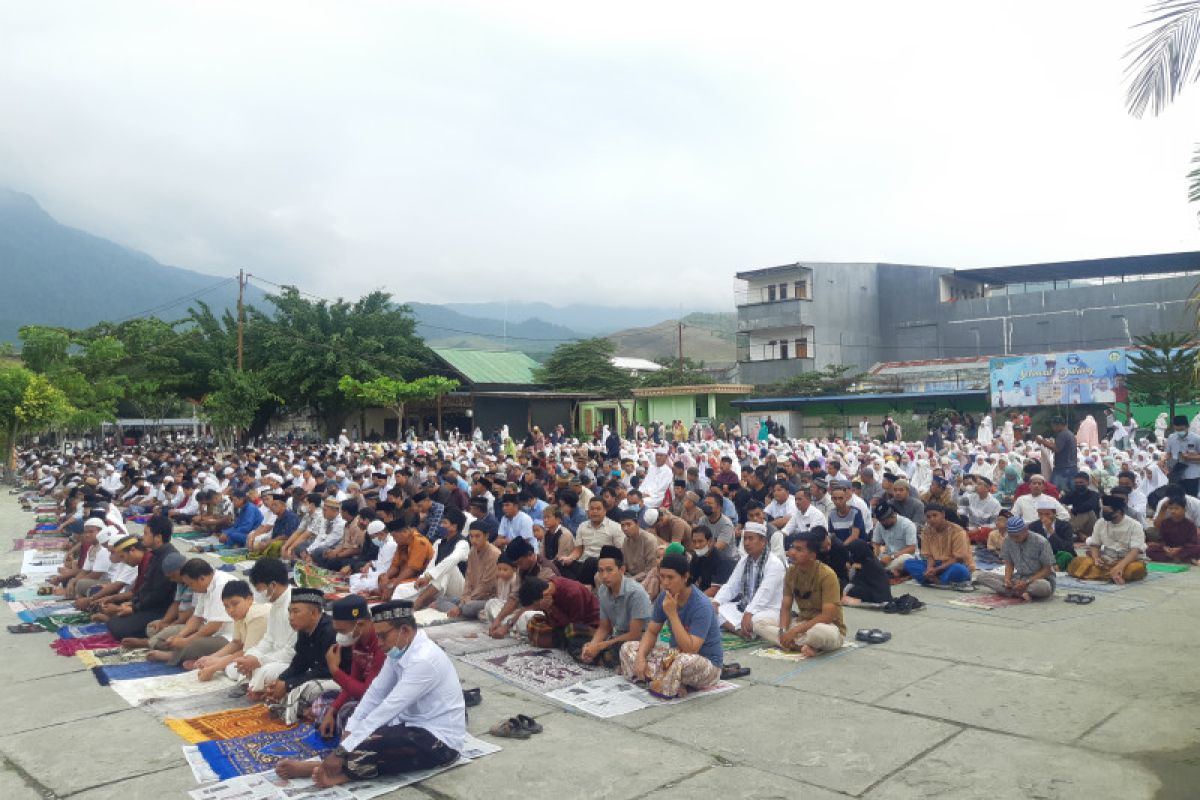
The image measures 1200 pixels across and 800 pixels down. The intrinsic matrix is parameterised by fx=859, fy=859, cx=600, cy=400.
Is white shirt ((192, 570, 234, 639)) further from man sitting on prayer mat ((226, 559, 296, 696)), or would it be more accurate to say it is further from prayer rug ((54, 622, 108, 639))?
prayer rug ((54, 622, 108, 639))

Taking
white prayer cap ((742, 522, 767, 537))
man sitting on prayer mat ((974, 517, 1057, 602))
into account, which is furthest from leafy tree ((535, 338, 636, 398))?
white prayer cap ((742, 522, 767, 537))

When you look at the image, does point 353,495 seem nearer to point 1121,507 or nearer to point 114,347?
point 1121,507

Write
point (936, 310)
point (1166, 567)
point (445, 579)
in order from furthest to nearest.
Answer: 1. point (936, 310)
2. point (1166, 567)
3. point (445, 579)

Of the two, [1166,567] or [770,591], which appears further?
[1166,567]

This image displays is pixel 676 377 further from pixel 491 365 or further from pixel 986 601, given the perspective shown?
pixel 986 601

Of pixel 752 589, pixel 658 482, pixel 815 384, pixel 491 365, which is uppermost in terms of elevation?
pixel 491 365

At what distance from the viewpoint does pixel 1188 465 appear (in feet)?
35.9

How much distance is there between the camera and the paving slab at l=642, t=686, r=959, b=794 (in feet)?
14.2

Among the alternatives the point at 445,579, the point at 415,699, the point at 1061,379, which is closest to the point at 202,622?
the point at 445,579

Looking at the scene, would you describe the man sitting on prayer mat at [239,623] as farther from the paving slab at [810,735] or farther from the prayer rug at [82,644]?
the paving slab at [810,735]

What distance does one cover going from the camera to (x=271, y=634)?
566cm

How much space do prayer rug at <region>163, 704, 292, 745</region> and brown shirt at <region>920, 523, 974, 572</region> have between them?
6.50 meters

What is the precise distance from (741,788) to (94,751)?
356 cm

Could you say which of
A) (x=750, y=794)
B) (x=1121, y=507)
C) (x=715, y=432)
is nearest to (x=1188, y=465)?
(x=1121, y=507)
